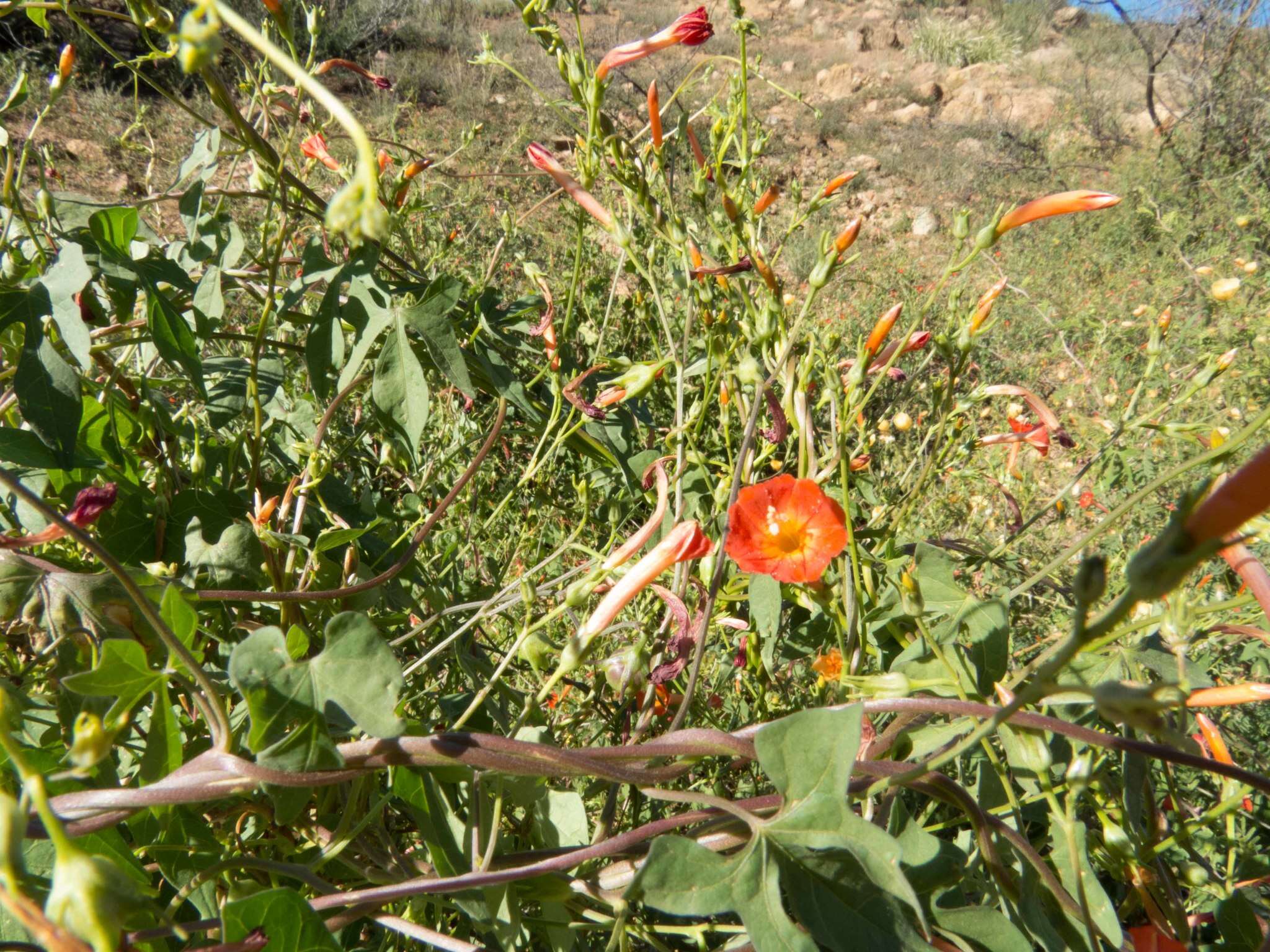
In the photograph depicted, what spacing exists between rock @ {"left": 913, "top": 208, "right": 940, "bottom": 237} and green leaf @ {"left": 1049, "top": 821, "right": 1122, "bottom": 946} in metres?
8.86

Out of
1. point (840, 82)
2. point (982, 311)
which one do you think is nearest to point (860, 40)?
point (840, 82)

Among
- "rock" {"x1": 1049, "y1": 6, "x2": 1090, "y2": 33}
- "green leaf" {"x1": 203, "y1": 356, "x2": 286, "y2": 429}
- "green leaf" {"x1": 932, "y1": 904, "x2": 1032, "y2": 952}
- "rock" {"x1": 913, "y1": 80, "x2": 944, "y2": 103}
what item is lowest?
"rock" {"x1": 913, "y1": 80, "x2": 944, "y2": 103}

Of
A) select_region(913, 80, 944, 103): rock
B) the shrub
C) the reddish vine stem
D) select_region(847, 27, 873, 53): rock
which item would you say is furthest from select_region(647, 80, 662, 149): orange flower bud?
select_region(847, 27, 873, 53): rock

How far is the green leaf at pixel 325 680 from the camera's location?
0.52 meters

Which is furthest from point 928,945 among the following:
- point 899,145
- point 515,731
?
point 899,145

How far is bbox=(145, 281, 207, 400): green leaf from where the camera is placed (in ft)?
2.52

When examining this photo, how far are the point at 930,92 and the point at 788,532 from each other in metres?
15.2

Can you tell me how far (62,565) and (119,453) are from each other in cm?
12

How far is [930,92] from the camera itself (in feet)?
44.7

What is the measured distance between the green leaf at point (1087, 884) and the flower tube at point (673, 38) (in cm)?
105

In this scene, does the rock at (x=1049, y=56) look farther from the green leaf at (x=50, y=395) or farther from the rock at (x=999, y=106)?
the green leaf at (x=50, y=395)

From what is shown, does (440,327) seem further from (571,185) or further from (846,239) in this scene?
(846,239)

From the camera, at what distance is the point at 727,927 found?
0.65 meters

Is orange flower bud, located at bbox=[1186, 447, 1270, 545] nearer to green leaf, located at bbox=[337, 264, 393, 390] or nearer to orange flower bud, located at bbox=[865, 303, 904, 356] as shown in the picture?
orange flower bud, located at bbox=[865, 303, 904, 356]
